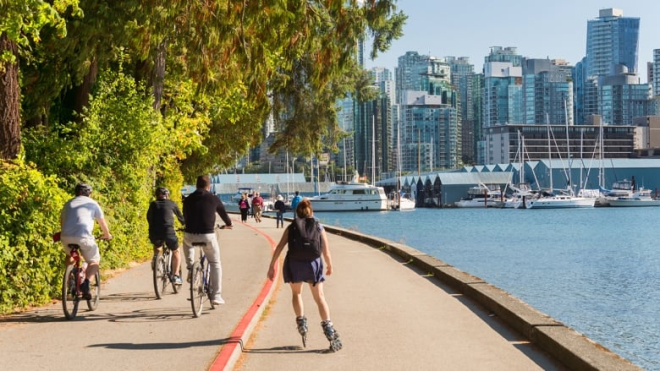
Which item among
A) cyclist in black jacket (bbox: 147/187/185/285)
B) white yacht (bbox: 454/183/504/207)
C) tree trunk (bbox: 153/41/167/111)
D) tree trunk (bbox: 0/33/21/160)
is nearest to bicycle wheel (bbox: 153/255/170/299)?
cyclist in black jacket (bbox: 147/187/185/285)

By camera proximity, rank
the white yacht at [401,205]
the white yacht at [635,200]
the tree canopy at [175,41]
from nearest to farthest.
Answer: the tree canopy at [175,41], the white yacht at [401,205], the white yacht at [635,200]

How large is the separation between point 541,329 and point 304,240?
2.93 m

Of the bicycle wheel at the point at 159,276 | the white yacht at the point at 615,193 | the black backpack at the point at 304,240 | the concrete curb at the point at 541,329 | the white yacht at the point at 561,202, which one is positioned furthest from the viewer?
the white yacht at the point at 615,193

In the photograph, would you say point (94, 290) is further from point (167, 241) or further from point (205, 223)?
point (205, 223)

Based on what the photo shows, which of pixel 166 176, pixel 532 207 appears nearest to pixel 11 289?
pixel 166 176

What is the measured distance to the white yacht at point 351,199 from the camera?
124m

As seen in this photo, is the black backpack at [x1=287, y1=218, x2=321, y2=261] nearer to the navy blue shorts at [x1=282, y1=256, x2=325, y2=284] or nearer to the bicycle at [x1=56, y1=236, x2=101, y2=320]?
the navy blue shorts at [x1=282, y1=256, x2=325, y2=284]

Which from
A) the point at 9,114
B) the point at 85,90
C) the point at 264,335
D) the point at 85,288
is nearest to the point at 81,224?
the point at 85,288

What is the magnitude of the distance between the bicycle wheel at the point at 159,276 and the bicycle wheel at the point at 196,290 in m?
1.84

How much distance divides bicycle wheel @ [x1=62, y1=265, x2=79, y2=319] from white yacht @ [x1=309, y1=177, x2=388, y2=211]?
111241 mm

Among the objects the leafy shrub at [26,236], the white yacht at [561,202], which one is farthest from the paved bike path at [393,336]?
the white yacht at [561,202]

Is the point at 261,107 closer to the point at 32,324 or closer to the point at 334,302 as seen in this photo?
the point at 334,302

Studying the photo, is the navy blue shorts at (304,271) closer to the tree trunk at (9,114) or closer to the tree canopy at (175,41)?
the tree canopy at (175,41)

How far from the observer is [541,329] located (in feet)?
33.9
